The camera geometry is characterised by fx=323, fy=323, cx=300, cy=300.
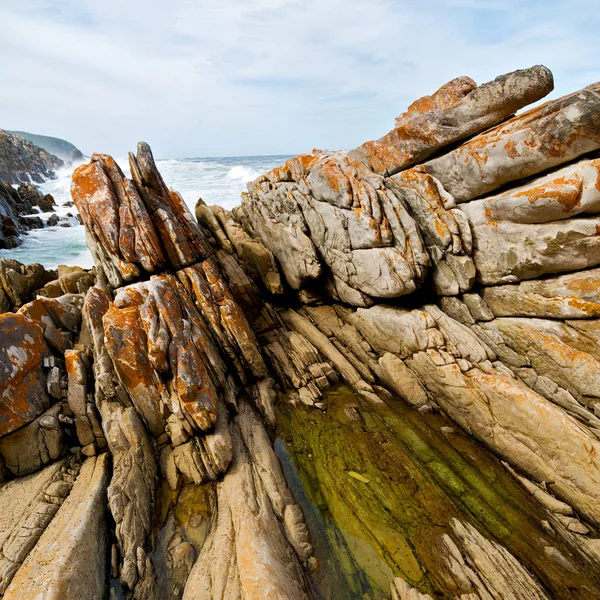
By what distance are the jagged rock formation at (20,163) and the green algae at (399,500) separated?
103 metres

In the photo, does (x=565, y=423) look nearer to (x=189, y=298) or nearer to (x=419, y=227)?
(x=419, y=227)

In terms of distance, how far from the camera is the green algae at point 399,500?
306 inches

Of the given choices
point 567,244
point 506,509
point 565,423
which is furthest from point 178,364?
point 567,244

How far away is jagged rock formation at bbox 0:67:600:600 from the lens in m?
7.91

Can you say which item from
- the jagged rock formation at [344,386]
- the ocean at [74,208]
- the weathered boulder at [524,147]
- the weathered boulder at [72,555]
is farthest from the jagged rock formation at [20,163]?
the weathered boulder at [524,147]

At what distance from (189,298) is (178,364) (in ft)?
11.7

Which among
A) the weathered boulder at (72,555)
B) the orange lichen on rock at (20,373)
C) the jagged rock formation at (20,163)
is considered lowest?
the weathered boulder at (72,555)

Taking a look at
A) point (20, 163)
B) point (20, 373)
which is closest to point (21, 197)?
point (20, 163)

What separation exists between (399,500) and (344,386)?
5.42 metres

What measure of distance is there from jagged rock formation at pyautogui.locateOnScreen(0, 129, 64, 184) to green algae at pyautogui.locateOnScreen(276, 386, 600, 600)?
103 m

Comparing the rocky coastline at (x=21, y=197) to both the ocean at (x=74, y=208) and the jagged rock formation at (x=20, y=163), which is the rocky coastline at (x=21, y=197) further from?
the ocean at (x=74, y=208)

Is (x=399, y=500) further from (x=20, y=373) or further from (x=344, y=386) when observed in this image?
(x=20, y=373)

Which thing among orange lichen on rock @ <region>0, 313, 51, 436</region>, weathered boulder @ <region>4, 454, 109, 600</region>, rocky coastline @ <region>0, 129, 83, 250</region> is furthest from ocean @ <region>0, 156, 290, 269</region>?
weathered boulder @ <region>4, 454, 109, 600</region>

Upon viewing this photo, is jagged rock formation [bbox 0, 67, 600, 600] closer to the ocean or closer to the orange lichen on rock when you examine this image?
the orange lichen on rock
